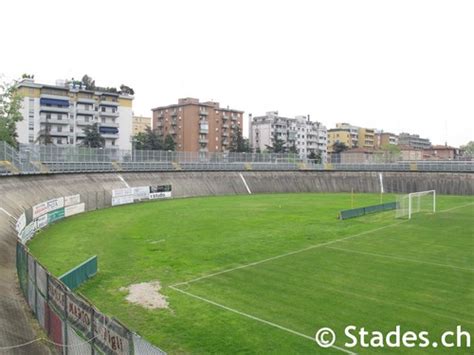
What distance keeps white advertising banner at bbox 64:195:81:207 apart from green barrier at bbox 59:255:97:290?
2259 centimetres

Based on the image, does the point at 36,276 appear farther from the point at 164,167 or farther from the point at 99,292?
the point at 164,167

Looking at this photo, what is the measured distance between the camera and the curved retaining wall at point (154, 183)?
15.2 metres

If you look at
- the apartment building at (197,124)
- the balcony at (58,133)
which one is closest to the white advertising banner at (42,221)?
the balcony at (58,133)

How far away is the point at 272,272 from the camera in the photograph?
23266 millimetres

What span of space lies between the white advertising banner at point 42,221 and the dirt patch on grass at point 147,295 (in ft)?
59.3

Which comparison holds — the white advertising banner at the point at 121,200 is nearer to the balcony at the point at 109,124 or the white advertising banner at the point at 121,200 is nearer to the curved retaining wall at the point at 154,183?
the curved retaining wall at the point at 154,183

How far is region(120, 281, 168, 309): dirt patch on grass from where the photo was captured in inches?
720

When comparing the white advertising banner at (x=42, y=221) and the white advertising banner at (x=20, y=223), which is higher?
the white advertising banner at (x=20, y=223)

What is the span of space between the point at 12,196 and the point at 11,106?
141ft

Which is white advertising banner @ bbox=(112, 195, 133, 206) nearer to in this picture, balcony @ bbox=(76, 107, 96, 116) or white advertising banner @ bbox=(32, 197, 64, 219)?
white advertising banner @ bbox=(32, 197, 64, 219)

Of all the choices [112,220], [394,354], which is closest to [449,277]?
[394,354]

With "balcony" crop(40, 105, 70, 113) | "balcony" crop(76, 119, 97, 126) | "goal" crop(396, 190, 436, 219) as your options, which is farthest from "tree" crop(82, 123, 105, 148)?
"goal" crop(396, 190, 436, 219)

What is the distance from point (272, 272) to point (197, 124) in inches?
4421

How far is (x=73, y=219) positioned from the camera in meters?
41.9
